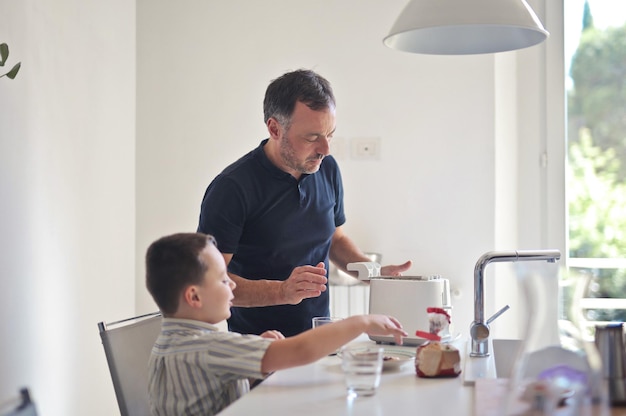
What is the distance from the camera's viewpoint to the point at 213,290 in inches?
56.6

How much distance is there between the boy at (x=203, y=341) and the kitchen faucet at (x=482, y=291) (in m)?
0.32

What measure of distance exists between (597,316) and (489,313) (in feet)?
1.79

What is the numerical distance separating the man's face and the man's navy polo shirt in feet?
0.26

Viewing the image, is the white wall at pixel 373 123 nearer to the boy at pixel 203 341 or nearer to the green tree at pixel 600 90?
the green tree at pixel 600 90

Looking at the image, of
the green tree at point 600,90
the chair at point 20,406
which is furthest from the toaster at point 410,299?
the green tree at point 600,90

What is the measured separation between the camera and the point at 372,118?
329 cm

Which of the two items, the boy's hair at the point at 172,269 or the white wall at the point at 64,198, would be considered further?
the white wall at the point at 64,198

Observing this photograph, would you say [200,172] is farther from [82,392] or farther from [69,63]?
[82,392]

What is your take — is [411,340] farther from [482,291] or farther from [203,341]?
[203,341]

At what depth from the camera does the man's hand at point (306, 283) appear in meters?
1.74

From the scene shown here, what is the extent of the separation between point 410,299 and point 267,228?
495mm

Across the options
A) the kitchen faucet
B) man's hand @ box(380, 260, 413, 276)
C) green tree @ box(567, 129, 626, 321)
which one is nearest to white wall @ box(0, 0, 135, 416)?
man's hand @ box(380, 260, 413, 276)

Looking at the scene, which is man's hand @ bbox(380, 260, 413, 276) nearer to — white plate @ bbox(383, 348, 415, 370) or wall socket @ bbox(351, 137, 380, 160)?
white plate @ bbox(383, 348, 415, 370)

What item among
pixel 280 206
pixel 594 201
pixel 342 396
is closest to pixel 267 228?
pixel 280 206
